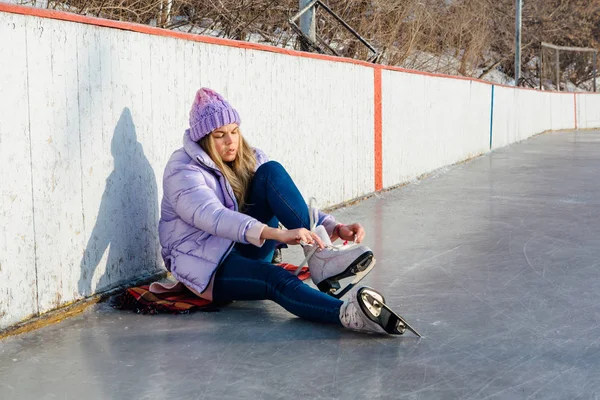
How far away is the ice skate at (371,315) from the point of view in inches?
120

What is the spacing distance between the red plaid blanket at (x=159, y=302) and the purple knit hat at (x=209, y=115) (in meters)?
0.68

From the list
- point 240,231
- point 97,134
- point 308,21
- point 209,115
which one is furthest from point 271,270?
point 308,21

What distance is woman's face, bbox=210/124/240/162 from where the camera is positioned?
3.66 metres

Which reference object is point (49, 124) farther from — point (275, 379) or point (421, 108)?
point (421, 108)

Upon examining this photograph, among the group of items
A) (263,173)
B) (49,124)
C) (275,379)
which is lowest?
(275,379)

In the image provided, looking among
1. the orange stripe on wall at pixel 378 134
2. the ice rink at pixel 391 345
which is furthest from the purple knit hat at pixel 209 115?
the orange stripe on wall at pixel 378 134

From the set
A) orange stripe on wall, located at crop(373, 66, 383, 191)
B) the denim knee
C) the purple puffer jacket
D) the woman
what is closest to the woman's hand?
the woman

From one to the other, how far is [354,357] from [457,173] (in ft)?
24.6

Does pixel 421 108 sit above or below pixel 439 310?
above

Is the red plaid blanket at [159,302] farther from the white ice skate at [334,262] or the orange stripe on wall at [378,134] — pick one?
the orange stripe on wall at [378,134]

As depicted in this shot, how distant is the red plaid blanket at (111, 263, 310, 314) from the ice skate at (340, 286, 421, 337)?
0.72 m

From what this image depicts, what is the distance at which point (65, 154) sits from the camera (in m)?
3.48

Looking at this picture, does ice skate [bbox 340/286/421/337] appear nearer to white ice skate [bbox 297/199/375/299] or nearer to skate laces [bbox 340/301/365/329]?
skate laces [bbox 340/301/365/329]

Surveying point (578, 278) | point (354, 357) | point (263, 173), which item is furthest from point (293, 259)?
point (354, 357)
